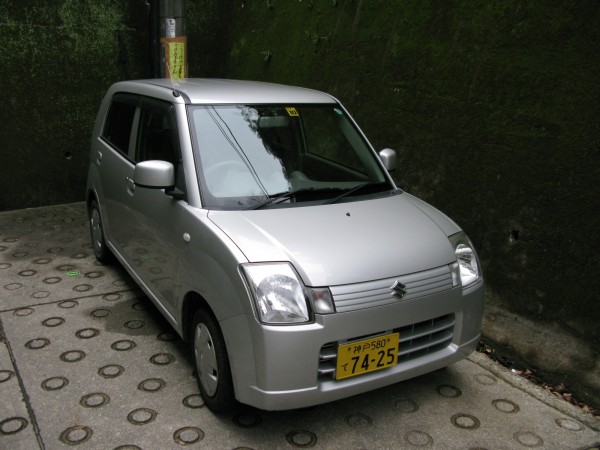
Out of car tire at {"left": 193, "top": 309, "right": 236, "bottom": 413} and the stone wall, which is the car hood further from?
the stone wall

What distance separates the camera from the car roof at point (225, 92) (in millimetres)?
3543

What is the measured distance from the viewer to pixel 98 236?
5.09 meters

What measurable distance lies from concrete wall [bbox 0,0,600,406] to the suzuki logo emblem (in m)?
1.37

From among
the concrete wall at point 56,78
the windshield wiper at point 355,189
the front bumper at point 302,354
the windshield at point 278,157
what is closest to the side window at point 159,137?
the windshield at point 278,157

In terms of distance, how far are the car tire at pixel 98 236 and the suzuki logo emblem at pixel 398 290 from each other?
10.0 feet

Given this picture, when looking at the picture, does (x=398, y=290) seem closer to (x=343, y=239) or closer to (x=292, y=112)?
(x=343, y=239)

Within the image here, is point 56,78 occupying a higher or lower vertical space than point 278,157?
higher

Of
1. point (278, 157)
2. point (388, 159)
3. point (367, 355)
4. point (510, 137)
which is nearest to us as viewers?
point (367, 355)

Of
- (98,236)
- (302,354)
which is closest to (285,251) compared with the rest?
(302,354)

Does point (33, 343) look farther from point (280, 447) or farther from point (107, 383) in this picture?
point (280, 447)

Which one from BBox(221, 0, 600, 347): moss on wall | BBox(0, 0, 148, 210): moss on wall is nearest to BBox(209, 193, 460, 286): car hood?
BBox(221, 0, 600, 347): moss on wall

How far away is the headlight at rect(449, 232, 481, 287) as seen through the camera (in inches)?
123

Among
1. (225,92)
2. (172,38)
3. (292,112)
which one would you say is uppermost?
(172,38)

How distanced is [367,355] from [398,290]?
1.11 ft
